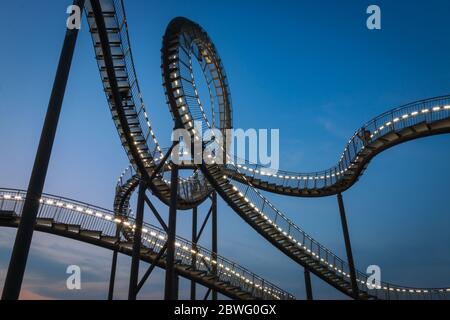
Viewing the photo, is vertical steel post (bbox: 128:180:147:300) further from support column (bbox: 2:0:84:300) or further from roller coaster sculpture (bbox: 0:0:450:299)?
support column (bbox: 2:0:84:300)

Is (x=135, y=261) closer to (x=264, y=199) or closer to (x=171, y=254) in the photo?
(x=171, y=254)

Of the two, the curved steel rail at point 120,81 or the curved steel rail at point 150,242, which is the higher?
the curved steel rail at point 120,81

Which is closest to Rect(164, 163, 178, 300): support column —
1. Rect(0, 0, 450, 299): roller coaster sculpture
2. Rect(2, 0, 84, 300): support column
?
Rect(0, 0, 450, 299): roller coaster sculpture

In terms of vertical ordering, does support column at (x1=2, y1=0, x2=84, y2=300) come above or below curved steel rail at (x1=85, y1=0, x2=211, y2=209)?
below

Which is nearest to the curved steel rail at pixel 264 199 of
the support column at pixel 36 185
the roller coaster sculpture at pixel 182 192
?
the roller coaster sculpture at pixel 182 192

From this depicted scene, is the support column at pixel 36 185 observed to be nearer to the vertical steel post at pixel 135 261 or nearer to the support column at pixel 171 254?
the support column at pixel 171 254

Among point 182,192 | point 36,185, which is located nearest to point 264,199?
point 182,192

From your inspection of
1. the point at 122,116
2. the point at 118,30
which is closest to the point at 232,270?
the point at 122,116
